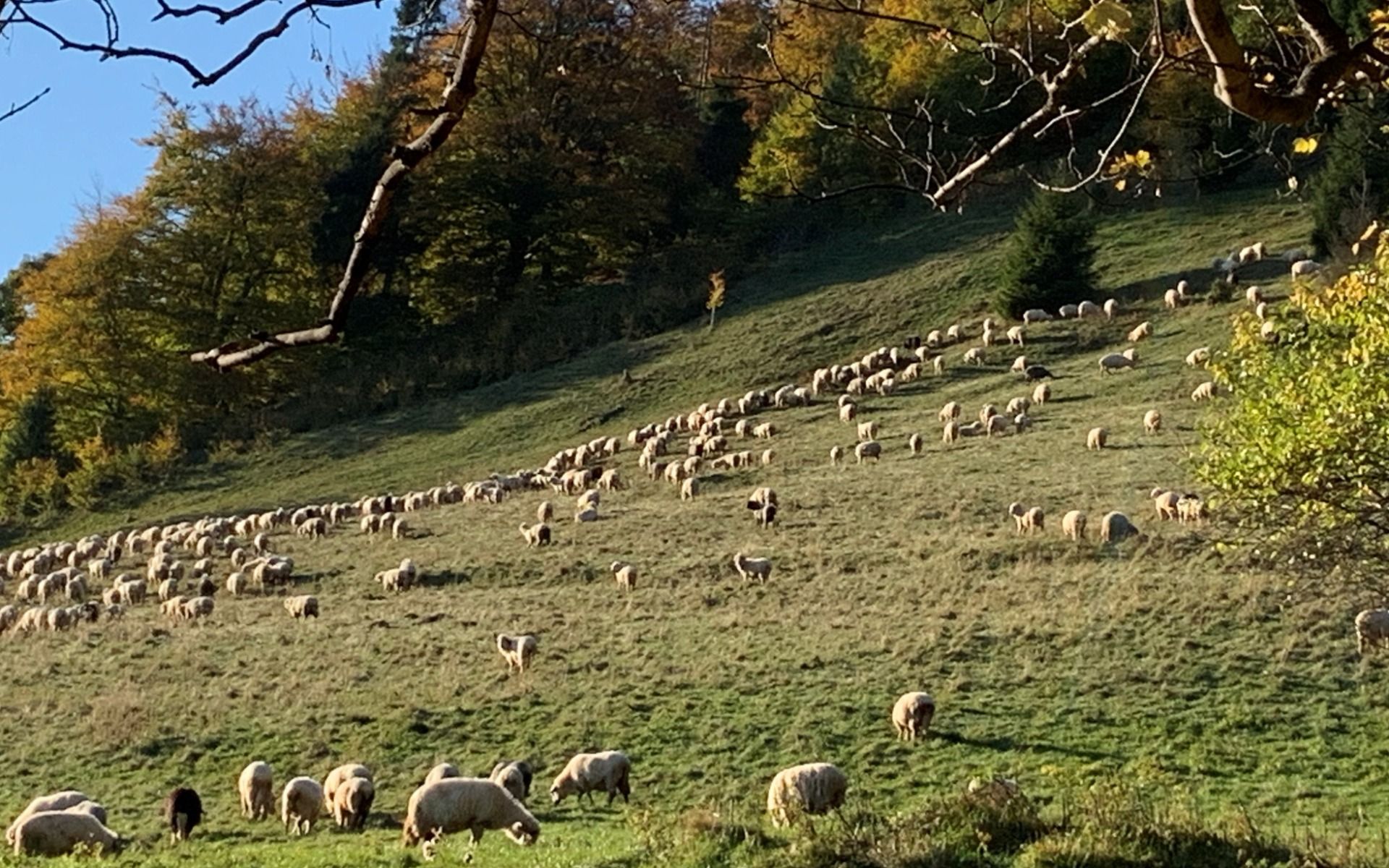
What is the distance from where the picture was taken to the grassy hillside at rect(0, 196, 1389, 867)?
13836 millimetres

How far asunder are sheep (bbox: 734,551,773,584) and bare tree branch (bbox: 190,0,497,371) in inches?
737

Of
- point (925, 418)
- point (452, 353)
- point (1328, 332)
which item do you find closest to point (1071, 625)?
point (1328, 332)

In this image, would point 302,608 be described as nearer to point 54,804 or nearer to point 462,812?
point 54,804

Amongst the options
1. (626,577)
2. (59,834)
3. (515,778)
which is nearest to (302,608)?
(626,577)

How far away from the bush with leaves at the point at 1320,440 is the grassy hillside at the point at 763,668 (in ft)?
6.12

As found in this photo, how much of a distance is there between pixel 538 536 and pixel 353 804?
13712 millimetres

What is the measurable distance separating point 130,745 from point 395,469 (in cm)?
2635

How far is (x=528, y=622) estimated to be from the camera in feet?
68.6

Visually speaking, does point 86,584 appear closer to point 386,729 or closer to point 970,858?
point 386,729

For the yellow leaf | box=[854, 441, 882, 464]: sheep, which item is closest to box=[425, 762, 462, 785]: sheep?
the yellow leaf

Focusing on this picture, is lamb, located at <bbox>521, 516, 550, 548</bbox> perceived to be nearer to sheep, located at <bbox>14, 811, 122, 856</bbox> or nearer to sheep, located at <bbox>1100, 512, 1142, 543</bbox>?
sheep, located at <bbox>1100, 512, 1142, 543</bbox>

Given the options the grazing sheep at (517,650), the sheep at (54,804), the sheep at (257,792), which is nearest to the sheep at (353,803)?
the sheep at (257,792)

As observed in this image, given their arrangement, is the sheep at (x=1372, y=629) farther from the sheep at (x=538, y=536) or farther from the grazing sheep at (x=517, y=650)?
the sheep at (x=538, y=536)

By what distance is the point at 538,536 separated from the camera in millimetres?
27094
